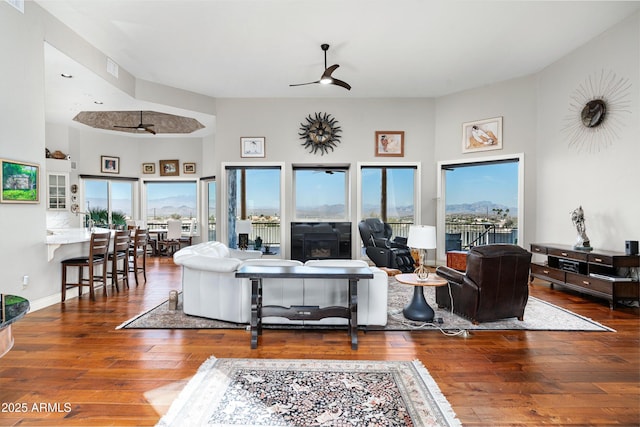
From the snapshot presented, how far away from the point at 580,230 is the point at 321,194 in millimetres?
4666

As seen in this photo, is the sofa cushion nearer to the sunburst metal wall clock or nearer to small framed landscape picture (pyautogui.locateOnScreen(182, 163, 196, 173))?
the sunburst metal wall clock

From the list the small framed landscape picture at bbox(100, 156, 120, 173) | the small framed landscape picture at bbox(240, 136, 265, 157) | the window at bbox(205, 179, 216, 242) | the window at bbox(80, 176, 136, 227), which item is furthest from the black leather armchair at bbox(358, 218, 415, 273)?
the small framed landscape picture at bbox(100, 156, 120, 173)

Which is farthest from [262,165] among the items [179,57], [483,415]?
[483,415]

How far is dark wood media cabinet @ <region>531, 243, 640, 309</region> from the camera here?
402 cm

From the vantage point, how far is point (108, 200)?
364 inches

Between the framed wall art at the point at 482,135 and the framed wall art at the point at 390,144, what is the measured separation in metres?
1.27

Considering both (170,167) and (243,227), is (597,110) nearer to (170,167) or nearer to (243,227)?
(243,227)

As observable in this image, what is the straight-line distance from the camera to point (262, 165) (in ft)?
23.6

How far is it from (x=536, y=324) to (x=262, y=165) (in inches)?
220

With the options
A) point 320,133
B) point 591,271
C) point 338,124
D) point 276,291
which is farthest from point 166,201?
point 591,271

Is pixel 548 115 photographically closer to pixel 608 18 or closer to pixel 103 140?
pixel 608 18

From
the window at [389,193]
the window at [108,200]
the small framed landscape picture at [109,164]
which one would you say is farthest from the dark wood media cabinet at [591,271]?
the small framed landscape picture at [109,164]

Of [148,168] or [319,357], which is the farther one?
[148,168]

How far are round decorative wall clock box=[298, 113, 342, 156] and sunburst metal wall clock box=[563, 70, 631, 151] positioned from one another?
162 inches
